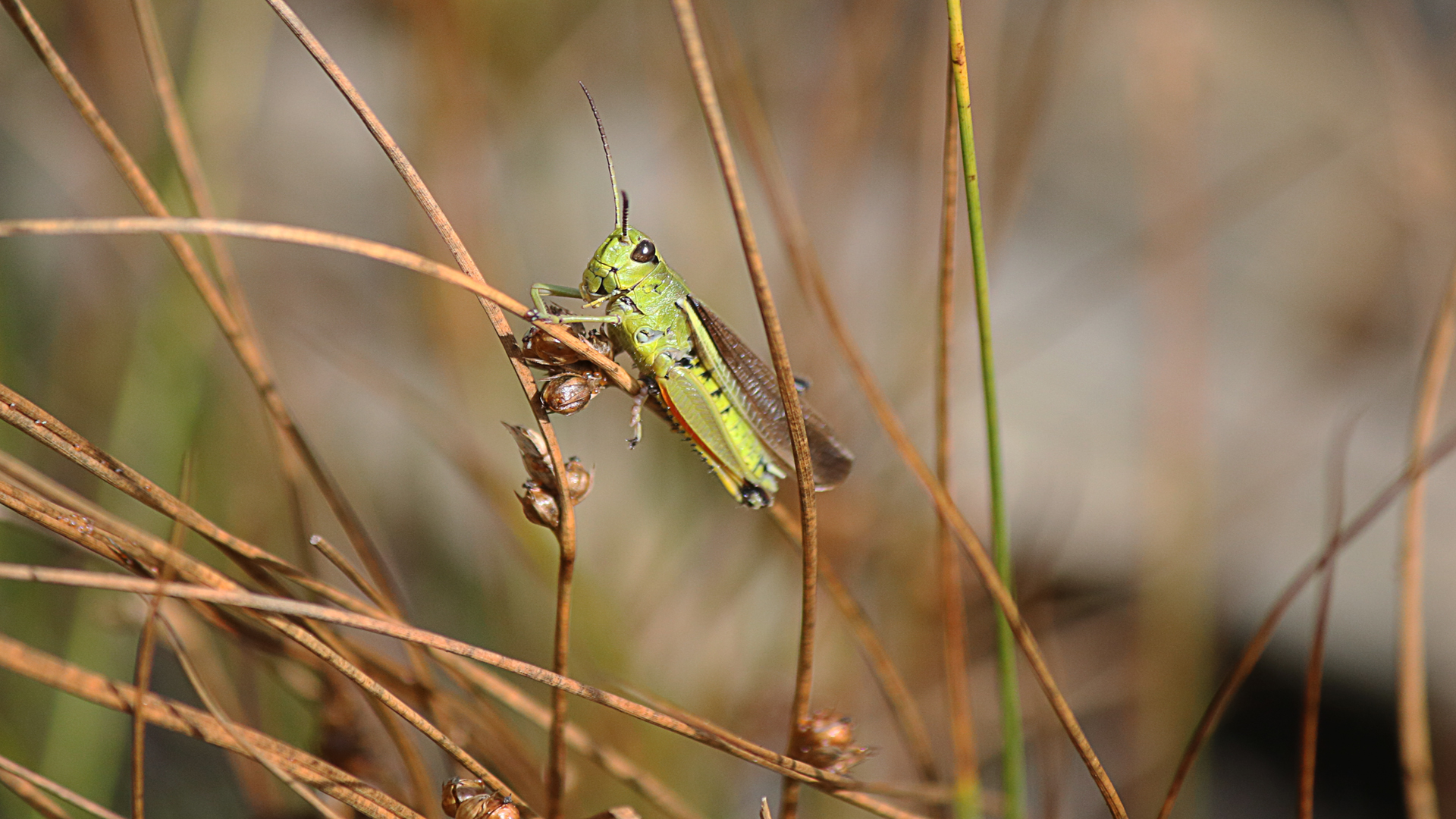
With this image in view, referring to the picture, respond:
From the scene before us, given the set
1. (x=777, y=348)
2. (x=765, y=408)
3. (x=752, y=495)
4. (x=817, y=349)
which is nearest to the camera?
(x=777, y=348)

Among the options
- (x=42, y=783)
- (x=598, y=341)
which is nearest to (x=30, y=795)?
(x=42, y=783)

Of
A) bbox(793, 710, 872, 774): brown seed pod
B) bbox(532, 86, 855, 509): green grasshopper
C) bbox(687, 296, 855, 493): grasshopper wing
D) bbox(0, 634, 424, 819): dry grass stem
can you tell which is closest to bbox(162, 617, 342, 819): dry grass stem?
bbox(0, 634, 424, 819): dry grass stem

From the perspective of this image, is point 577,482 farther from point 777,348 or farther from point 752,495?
point 752,495

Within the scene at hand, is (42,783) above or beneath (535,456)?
beneath

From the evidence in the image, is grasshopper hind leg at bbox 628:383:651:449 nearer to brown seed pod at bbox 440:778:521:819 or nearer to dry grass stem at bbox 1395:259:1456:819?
brown seed pod at bbox 440:778:521:819

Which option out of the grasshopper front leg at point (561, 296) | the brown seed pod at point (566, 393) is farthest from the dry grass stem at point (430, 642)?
the grasshopper front leg at point (561, 296)

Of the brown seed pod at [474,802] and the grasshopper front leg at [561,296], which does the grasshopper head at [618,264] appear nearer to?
the grasshopper front leg at [561,296]

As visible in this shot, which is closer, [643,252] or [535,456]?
[535,456]
